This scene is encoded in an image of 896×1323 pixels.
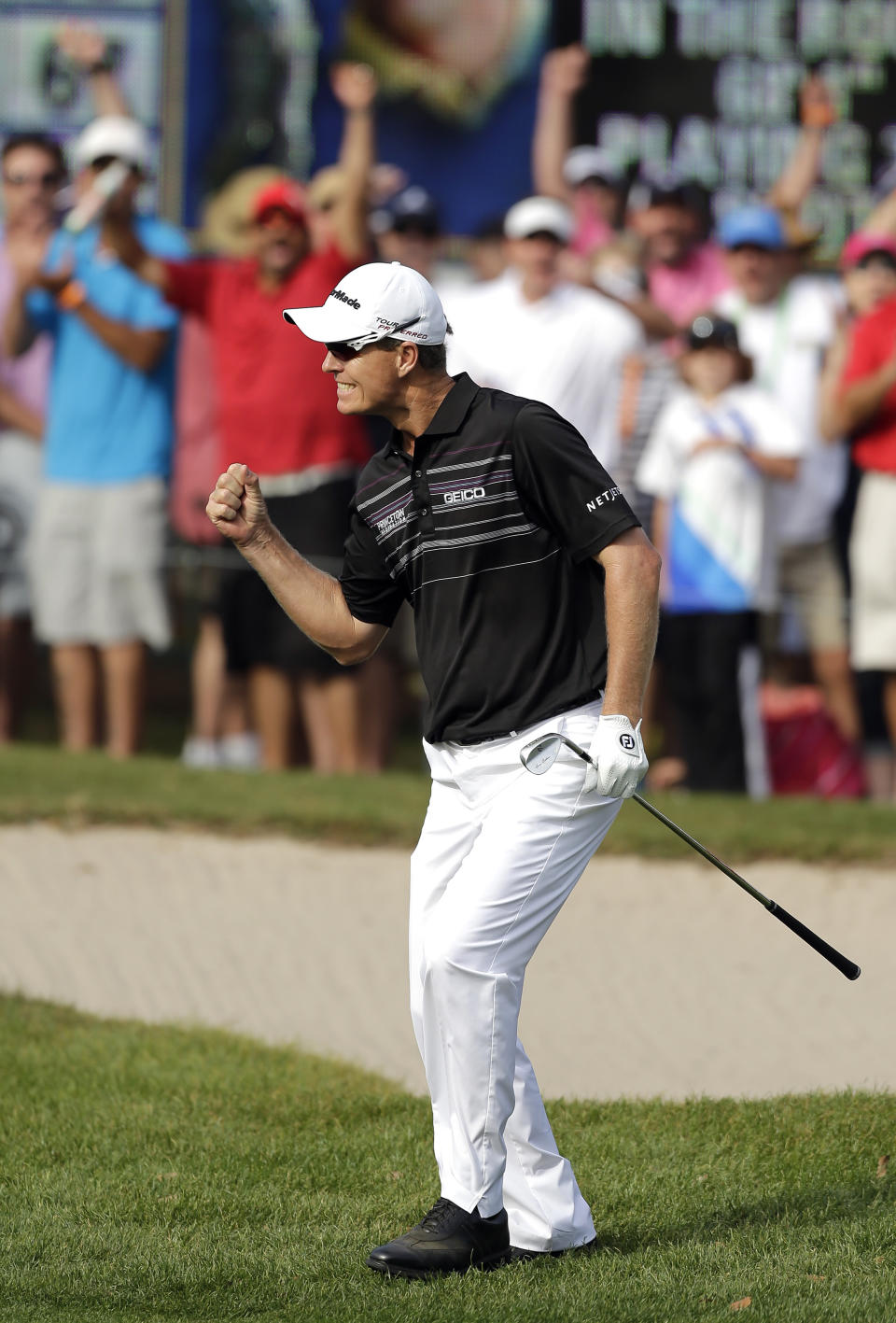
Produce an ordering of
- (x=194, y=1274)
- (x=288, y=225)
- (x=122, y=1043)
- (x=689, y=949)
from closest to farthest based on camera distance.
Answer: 1. (x=194, y=1274)
2. (x=122, y=1043)
3. (x=689, y=949)
4. (x=288, y=225)

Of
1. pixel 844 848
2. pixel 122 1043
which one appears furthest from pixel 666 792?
pixel 122 1043

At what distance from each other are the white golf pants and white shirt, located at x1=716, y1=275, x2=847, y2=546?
5545mm

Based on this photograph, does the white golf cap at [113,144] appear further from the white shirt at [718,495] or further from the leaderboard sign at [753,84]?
the leaderboard sign at [753,84]

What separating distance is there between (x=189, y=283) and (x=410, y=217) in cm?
112

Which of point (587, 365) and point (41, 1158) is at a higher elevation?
point (587, 365)

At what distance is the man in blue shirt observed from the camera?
1007 centimetres

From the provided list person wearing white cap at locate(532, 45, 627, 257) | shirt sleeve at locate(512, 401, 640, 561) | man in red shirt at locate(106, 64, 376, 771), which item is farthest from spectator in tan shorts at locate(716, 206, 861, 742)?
shirt sleeve at locate(512, 401, 640, 561)

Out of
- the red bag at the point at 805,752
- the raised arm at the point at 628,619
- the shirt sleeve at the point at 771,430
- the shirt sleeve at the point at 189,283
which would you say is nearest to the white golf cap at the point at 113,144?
the shirt sleeve at the point at 189,283

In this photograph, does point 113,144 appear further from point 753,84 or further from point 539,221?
point 753,84

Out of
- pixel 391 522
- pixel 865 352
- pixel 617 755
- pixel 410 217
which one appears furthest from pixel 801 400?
pixel 617 755

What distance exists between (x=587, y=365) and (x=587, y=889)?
2452 mm

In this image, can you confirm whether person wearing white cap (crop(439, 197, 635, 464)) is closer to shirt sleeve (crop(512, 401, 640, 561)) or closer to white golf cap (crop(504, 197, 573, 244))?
white golf cap (crop(504, 197, 573, 244))

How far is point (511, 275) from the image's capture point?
9.80m

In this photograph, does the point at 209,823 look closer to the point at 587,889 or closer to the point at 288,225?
the point at 587,889
